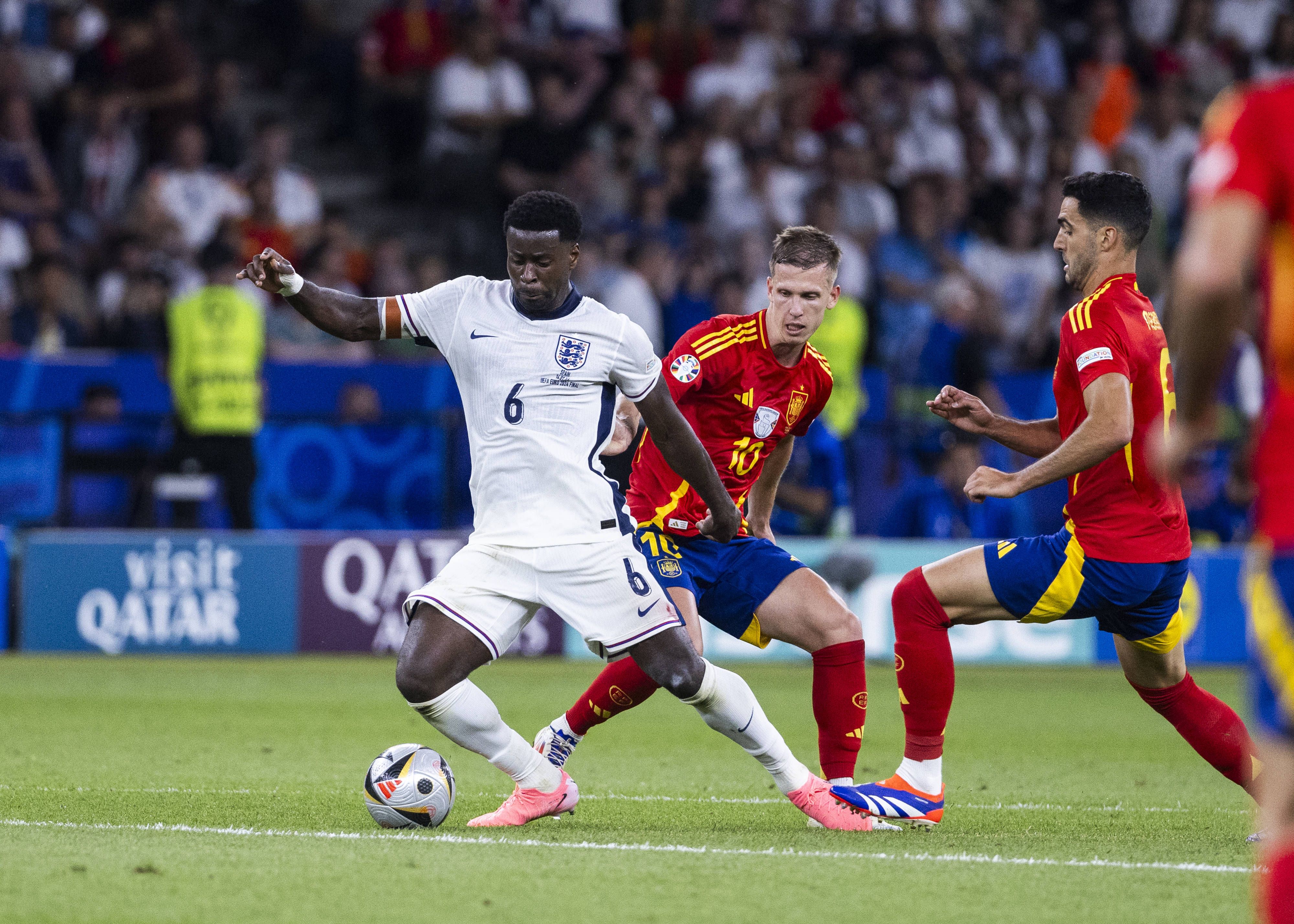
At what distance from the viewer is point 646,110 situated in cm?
1633

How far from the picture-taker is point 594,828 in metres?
5.85

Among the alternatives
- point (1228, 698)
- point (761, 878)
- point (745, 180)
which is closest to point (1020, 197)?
point (745, 180)

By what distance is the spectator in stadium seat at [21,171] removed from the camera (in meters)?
14.4

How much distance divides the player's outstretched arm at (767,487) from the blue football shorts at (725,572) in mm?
247

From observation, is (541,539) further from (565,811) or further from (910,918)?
(910,918)

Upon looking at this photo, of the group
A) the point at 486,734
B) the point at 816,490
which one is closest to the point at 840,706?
the point at 486,734

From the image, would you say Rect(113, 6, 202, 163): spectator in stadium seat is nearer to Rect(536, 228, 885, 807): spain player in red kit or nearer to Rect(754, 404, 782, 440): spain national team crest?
Rect(536, 228, 885, 807): spain player in red kit

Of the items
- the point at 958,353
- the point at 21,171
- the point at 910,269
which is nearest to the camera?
the point at 958,353

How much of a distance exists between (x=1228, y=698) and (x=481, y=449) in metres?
6.63

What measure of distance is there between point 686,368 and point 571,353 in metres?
0.79

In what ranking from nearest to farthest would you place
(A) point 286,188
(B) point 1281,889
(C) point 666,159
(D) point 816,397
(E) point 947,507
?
(B) point 1281,889 < (D) point 816,397 < (E) point 947,507 < (A) point 286,188 < (C) point 666,159

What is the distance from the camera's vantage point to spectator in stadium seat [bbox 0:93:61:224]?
14.4m

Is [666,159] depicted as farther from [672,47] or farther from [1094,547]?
[1094,547]

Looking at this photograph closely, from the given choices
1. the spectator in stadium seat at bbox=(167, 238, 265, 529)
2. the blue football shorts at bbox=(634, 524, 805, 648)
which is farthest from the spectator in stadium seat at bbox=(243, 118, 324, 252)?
the blue football shorts at bbox=(634, 524, 805, 648)
